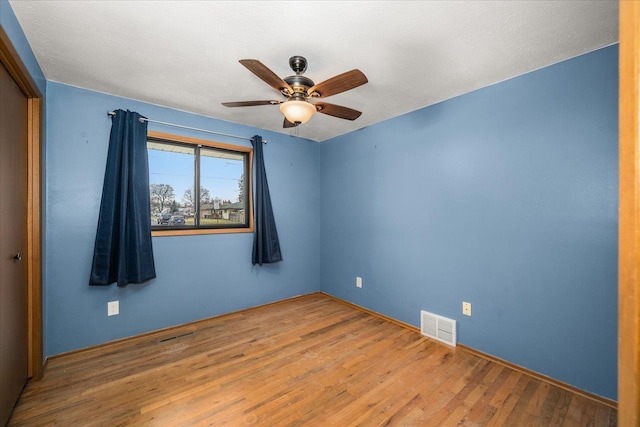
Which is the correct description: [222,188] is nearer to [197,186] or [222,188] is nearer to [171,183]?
[197,186]

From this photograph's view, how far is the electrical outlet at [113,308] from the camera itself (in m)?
2.55

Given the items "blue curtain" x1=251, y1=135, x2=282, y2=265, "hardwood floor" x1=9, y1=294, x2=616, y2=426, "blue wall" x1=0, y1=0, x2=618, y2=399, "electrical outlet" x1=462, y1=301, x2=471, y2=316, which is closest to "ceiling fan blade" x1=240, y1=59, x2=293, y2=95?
"blue wall" x1=0, y1=0, x2=618, y2=399

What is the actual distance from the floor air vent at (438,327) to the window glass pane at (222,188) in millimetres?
2420

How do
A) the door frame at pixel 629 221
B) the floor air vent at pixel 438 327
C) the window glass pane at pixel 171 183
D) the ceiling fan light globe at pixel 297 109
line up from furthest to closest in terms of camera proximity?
1. the window glass pane at pixel 171 183
2. the floor air vent at pixel 438 327
3. the ceiling fan light globe at pixel 297 109
4. the door frame at pixel 629 221

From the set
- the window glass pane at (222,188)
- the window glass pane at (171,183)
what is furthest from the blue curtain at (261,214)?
the window glass pane at (171,183)

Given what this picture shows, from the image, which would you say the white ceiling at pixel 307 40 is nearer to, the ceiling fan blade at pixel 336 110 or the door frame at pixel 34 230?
the ceiling fan blade at pixel 336 110

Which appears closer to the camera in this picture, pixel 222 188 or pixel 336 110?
pixel 336 110

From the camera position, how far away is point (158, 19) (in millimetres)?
1597

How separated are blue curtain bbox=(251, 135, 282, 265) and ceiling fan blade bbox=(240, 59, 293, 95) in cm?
172

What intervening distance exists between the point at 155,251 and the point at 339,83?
245cm

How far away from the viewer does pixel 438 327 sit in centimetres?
267

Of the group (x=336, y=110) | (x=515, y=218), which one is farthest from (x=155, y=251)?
(x=515, y=218)

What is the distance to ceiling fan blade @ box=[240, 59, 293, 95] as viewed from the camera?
149 cm

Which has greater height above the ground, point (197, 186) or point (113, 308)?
point (197, 186)
